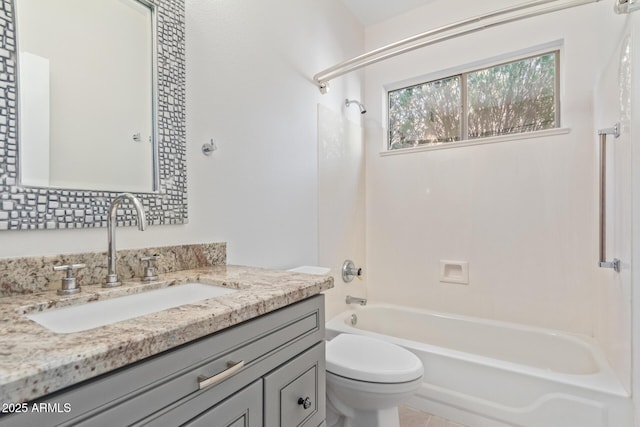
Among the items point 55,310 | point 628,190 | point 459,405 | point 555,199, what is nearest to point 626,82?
point 628,190

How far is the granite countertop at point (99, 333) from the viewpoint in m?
0.42

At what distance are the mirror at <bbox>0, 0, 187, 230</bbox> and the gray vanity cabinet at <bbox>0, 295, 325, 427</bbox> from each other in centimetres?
60

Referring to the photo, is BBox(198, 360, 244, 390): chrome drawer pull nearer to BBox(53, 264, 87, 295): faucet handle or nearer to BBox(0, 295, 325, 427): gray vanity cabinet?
BBox(0, 295, 325, 427): gray vanity cabinet

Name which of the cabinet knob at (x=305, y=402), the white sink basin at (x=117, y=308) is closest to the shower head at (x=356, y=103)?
the white sink basin at (x=117, y=308)

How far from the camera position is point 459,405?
1.66 m

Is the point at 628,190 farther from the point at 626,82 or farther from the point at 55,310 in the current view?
the point at 55,310

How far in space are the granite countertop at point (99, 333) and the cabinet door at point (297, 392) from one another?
0.63 ft

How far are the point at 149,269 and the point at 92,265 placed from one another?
154mm

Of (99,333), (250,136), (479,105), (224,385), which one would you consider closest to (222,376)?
(224,385)

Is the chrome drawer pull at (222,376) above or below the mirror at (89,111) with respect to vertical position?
below

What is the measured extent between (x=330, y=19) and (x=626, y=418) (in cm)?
273

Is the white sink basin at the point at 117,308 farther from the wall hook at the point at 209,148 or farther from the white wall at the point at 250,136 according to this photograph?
the wall hook at the point at 209,148

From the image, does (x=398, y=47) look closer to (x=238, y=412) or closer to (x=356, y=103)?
(x=356, y=103)

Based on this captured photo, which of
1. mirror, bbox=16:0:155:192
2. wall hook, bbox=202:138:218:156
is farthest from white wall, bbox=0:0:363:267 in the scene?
mirror, bbox=16:0:155:192
